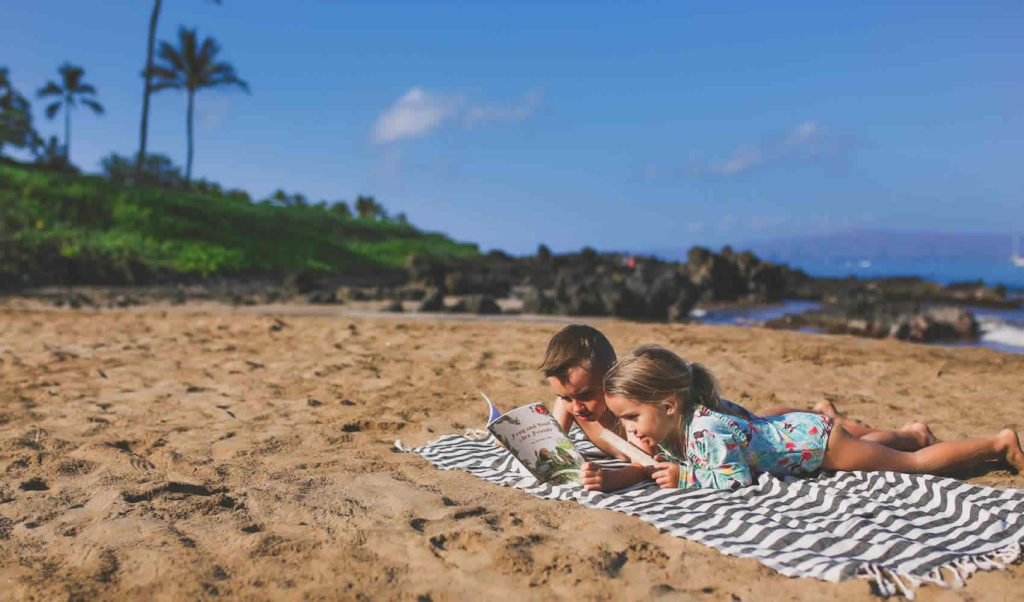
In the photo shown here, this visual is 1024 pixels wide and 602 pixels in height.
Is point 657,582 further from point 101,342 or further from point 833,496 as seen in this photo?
point 101,342

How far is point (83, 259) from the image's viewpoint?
58.6 ft

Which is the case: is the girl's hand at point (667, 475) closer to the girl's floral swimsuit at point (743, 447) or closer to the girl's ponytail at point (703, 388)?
the girl's floral swimsuit at point (743, 447)

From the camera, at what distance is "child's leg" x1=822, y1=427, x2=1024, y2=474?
3.40 meters

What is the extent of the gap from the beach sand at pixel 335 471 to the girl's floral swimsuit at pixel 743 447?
0.54 metres

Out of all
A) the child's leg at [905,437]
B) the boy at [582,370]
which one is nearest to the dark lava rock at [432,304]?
the boy at [582,370]

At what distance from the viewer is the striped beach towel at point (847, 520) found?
7.81 feet

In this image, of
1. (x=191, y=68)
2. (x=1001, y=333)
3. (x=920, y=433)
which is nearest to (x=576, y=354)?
(x=920, y=433)

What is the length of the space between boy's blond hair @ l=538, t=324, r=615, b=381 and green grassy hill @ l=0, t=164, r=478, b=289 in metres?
16.7

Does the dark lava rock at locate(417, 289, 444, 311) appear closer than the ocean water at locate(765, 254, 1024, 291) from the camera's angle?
Yes

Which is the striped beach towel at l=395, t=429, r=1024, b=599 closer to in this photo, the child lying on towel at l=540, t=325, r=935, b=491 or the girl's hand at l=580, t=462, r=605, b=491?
the girl's hand at l=580, t=462, r=605, b=491

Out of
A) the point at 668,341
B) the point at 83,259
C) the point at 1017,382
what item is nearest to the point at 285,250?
the point at 83,259

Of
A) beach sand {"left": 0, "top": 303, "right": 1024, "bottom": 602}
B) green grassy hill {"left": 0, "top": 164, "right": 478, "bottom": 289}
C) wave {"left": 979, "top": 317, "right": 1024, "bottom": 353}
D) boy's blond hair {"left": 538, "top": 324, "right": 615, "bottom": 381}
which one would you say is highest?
green grassy hill {"left": 0, "top": 164, "right": 478, "bottom": 289}

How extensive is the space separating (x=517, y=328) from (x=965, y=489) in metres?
6.53

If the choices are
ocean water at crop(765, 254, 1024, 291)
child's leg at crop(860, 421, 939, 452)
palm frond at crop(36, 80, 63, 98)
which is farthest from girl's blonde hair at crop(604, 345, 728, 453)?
palm frond at crop(36, 80, 63, 98)
